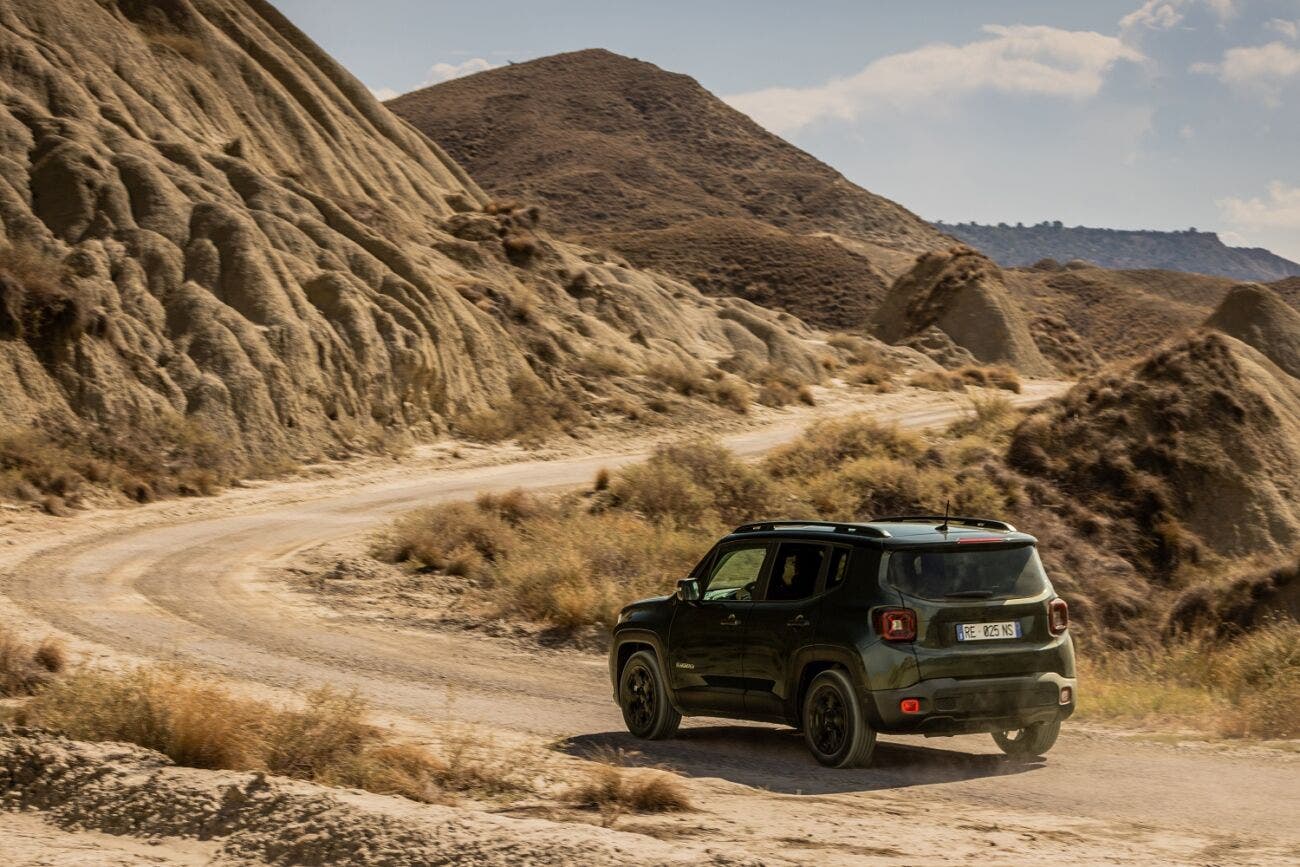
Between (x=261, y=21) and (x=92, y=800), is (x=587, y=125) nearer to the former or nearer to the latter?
(x=261, y=21)

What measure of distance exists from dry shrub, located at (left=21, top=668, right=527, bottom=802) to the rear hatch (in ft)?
9.72

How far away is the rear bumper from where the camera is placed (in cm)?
990

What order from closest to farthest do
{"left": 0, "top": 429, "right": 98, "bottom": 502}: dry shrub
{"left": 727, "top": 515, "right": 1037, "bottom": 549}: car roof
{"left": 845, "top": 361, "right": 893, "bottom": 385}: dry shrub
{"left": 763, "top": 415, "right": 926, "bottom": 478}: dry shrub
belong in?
{"left": 727, "top": 515, "right": 1037, "bottom": 549}: car roof, {"left": 0, "top": 429, "right": 98, "bottom": 502}: dry shrub, {"left": 763, "top": 415, "right": 926, "bottom": 478}: dry shrub, {"left": 845, "top": 361, "right": 893, "bottom": 385}: dry shrub

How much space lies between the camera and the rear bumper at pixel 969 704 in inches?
390

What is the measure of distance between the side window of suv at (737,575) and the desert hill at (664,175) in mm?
92614

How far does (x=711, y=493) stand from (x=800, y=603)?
16344 mm

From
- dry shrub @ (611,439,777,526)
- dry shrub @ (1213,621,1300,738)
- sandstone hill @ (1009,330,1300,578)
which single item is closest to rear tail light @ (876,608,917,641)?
dry shrub @ (1213,621,1300,738)

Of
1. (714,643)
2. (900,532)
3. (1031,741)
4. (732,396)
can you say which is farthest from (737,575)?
(732,396)

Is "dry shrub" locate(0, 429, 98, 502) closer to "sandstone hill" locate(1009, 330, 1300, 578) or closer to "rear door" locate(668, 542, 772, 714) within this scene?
"sandstone hill" locate(1009, 330, 1300, 578)

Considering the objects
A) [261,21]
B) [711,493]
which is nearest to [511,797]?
[711,493]

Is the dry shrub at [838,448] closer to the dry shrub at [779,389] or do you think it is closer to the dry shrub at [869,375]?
the dry shrub at [779,389]

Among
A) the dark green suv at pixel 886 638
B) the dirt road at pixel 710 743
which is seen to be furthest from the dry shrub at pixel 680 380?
the dark green suv at pixel 886 638

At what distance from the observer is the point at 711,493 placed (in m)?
27.0

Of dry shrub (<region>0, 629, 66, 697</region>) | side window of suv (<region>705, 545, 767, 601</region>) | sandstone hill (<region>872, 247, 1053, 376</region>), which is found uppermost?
sandstone hill (<region>872, 247, 1053, 376</region>)
